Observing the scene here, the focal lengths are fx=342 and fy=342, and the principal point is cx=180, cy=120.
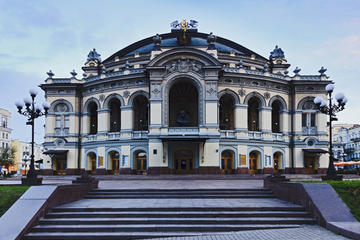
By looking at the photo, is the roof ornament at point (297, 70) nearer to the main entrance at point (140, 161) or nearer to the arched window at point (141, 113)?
the arched window at point (141, 113)

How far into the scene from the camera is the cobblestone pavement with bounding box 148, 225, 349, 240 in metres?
10.2

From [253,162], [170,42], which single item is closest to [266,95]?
[253,162]

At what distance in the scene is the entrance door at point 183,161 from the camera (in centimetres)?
4025

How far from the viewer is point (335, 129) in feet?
390

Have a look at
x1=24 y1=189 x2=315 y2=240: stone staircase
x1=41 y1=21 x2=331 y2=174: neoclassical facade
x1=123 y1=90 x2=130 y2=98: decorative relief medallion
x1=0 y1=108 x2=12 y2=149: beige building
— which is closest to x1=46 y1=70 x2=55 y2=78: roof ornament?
x1=41 y1=21 x2=331 y2=174: neoclassical facade

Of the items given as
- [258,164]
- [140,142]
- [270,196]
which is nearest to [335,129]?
[258,164]

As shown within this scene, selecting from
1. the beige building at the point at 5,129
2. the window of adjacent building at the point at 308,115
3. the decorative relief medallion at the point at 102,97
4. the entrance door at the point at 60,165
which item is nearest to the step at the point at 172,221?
the decorative relief medallion at the point at 102,97

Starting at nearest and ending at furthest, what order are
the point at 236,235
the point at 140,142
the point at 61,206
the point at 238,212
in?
the point at 236,235 < the point at 238,212 < the point at 61,206 < the point at 140,142

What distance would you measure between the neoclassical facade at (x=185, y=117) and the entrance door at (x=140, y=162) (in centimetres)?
12

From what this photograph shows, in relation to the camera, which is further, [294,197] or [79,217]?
[294,197]

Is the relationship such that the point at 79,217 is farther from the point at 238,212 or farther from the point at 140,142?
the point at 140,142

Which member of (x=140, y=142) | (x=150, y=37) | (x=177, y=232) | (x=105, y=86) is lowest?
(x=177, y=232)

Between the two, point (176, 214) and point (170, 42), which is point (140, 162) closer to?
point (170, 42)

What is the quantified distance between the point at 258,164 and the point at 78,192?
31282mm
